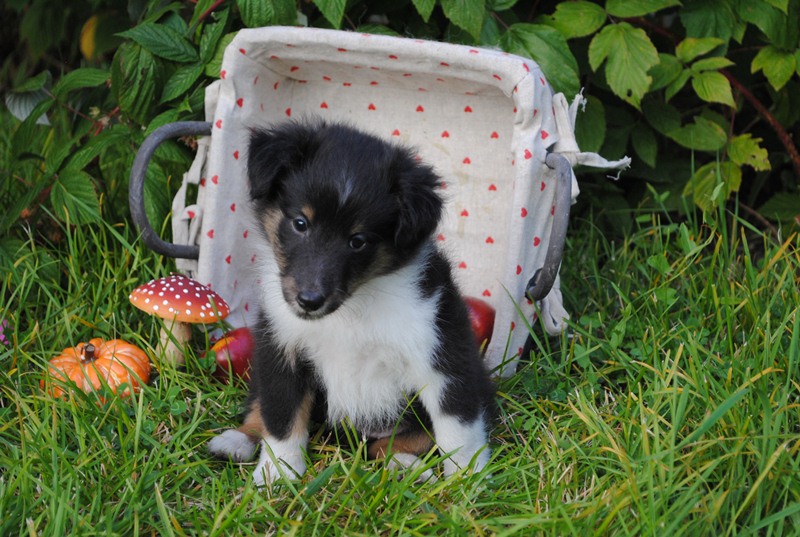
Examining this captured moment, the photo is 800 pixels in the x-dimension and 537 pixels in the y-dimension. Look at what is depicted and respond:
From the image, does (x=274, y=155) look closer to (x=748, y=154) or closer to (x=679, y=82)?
(x=679, y=82)

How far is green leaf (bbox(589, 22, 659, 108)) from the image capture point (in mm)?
4055

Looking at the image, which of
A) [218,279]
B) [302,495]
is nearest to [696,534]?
[302,495]

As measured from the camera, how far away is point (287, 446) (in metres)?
3.12

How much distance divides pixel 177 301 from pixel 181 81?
1.15m

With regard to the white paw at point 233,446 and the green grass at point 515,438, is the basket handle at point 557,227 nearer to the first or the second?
the green grass at point 515,438

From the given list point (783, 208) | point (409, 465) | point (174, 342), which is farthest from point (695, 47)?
point (174, 342)

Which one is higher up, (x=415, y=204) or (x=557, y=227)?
(x=415, y=204)

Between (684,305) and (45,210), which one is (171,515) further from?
A: (684,305)

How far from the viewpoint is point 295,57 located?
409cm

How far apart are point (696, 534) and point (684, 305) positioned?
175 centimetres

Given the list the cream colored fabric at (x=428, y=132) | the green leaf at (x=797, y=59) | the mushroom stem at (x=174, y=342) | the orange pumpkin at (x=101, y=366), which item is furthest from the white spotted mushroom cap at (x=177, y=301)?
the green leaf at (x=797, y=59)

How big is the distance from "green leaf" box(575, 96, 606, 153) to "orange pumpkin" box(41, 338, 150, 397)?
7.60 ft

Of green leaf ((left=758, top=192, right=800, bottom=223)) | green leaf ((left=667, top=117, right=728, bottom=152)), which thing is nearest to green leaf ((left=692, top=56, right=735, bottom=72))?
green leaf ((left=667, top=117, right=728, bottom=152))

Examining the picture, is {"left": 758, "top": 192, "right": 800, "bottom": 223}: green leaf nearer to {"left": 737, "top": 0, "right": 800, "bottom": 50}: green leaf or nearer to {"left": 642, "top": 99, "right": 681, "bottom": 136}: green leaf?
{"left": 642, "top": 99, "right": 681, "bottom": 136}: green leaf
